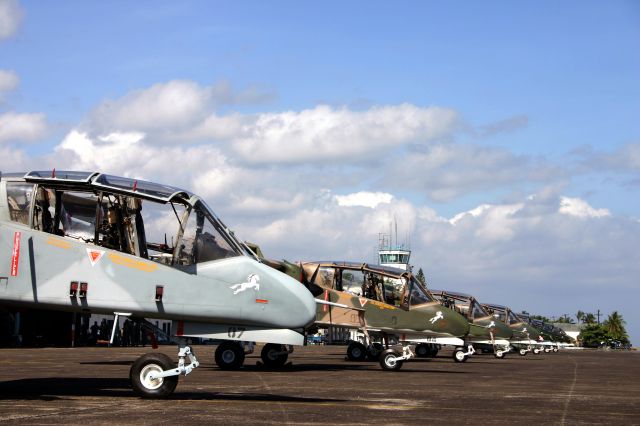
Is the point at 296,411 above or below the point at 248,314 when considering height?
below

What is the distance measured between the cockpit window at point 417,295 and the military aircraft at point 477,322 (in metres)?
9.35

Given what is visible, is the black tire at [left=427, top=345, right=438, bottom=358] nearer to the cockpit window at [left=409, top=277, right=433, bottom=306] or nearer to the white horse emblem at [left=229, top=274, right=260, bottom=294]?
the cockpit window at [left=409, top=277, right=433, bottom=306]

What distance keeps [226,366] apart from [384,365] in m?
4.66

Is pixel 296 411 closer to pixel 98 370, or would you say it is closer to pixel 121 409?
pixel 121 409

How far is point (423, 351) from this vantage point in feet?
137

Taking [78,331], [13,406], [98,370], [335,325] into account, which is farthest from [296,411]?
[78,331]

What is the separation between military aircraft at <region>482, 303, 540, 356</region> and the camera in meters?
50.5

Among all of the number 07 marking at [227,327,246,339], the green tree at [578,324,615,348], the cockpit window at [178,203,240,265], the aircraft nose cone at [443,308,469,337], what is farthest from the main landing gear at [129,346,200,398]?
the green tree at [578,324,615,348]

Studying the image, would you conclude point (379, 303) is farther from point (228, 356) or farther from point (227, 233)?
point (227, 233)

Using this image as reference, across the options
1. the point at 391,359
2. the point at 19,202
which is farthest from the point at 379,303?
the point at 19,202

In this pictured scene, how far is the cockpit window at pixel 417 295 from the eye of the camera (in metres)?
29.1

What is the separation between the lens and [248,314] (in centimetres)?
1307

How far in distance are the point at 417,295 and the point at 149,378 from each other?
17.6 metres

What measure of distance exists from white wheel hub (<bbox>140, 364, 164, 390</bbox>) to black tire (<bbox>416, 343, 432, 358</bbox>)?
97.4 feet
